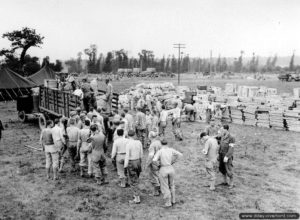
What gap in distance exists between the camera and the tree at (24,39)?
1312 inches

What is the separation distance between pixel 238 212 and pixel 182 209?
1342 millimetres

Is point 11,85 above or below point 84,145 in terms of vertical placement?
above

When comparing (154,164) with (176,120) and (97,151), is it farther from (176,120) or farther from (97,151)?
(176,120)

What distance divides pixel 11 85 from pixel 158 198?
14961mm

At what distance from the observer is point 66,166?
11.6 m

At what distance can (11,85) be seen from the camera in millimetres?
20312

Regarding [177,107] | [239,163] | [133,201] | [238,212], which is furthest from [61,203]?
[177,107]

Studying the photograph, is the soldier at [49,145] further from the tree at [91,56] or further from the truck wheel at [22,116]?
the tree at [91,56]

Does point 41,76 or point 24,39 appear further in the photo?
point 24,39

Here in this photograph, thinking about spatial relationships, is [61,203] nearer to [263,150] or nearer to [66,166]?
[66,166]

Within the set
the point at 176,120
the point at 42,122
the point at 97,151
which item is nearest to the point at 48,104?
the point at 42,122

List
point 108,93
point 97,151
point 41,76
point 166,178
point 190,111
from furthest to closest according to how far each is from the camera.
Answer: point 41,76 → point 190,111 → point 108,93 → point 97,151 → point 166,178

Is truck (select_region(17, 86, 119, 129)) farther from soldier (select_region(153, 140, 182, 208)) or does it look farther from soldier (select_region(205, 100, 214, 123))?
soldier (select_region(153, 140, 182, 208))

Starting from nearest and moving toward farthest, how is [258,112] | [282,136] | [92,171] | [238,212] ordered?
[238,212], [92,171], [282,136], [258,112]
